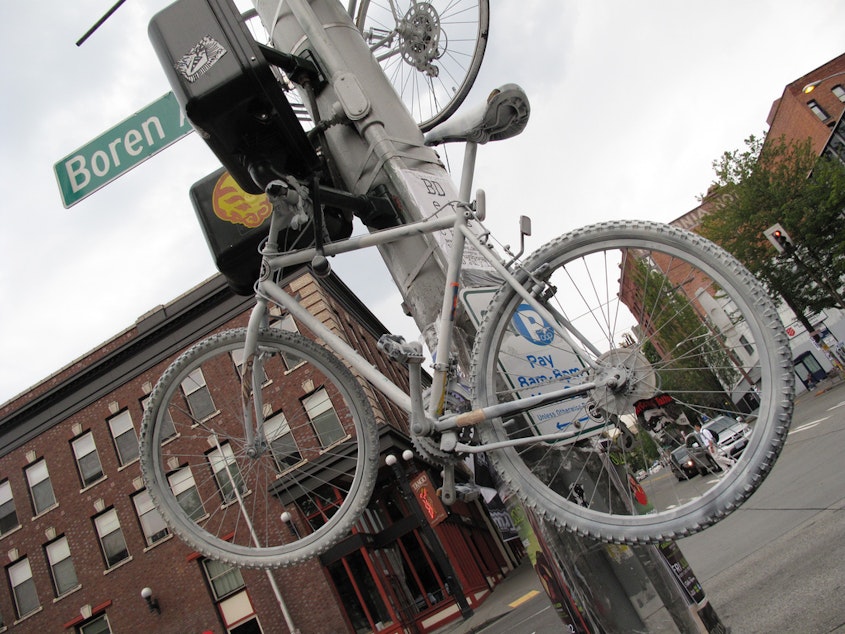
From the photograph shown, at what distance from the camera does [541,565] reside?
264 cm

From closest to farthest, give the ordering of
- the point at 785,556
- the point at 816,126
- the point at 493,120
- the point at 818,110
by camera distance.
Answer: the point at 493,120 → the point at 785,556 → the point at 816,126 → the point at 818,110

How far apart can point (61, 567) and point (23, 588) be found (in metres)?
1.85

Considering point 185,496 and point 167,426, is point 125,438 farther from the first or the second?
point 167,426

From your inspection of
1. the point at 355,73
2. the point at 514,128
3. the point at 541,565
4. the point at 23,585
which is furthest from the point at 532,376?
the point at 23,585

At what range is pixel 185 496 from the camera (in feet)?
10.1

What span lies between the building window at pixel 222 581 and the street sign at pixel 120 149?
18273 millimetres

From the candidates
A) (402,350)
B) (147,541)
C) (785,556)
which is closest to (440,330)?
(402,350)

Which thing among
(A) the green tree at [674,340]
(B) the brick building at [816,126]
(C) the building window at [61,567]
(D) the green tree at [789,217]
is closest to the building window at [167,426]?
(A) the green tree at [674,340]

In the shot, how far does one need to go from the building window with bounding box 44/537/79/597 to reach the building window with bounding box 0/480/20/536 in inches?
76.6

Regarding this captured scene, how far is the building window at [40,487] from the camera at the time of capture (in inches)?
848

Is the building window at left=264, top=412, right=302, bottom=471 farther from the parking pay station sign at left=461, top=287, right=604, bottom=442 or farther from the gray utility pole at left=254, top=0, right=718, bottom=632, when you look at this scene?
the parking pay station sign at left=461, top=287, right=604, bottom=442

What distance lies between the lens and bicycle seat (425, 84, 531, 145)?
7.80 ft

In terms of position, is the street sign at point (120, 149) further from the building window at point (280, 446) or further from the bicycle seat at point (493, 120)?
the bicycle seat at point (493, 120)

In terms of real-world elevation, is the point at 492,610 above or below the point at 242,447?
below
